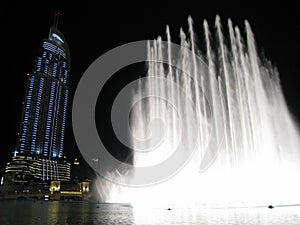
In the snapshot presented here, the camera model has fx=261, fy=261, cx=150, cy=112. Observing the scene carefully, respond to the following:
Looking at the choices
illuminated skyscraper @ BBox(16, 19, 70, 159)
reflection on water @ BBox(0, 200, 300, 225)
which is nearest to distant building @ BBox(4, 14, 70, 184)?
illuminated skyscraper @ BBox(16, 19, 70, 159)

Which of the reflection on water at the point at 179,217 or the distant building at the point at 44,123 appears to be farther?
the distant building at the point at 44,123

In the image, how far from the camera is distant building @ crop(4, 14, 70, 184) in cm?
13675

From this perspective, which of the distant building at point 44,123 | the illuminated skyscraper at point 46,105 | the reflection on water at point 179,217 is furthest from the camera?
the illuminated skyscraper at point 46,105

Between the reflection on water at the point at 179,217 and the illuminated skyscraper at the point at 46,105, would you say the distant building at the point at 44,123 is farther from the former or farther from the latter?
the reflection on water at the point at 179,217

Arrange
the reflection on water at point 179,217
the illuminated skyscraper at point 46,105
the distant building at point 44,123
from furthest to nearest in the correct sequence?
the illuminated skyscraper at point 46,105
the distant building at point 44,123
the reflection on water at point 179,217

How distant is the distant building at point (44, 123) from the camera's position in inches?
5384

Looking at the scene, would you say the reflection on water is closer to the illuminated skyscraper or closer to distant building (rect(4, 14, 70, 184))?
distant building (rect(4, 14, 70, 184))

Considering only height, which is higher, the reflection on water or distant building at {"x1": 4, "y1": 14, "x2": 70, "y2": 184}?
distant building at {"x1": 4, "y1": 14, "x2": 70, "y2": 184}

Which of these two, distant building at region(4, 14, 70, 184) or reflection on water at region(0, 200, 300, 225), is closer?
reflection on water at region(0, 200, 300, 225)

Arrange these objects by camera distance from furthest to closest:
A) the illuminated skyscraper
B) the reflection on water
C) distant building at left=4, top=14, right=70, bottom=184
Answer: the illuminated skyscraper < distant building at left=4, top=14, right=70, bottom=184 < the reflection on water

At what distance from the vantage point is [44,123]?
151750mm

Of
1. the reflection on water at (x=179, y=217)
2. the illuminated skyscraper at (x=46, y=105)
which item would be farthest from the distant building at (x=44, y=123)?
the reflection on water at (x=179, y=217)

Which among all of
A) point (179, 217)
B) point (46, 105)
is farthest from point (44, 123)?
point (179, 217)

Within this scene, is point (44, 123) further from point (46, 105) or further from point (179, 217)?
point (179, 217)
